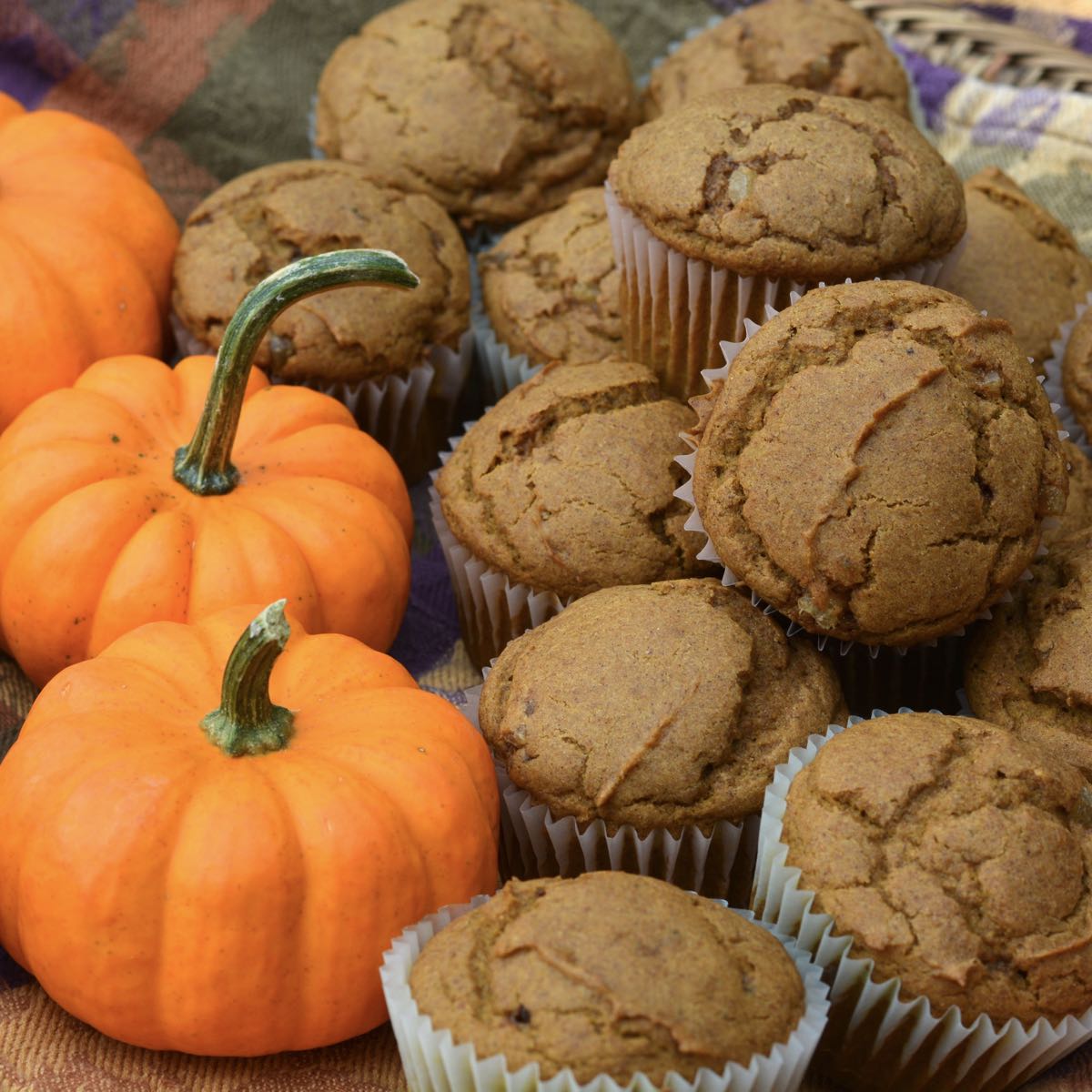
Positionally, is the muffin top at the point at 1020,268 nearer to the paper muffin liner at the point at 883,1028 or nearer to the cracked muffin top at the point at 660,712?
the cracked muffin top at the point at 660,712

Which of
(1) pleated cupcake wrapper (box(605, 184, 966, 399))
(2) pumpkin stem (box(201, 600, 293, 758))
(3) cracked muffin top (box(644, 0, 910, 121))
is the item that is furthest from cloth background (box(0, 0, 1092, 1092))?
(2) pumpkin stem (box(201, 600, 293, 758))

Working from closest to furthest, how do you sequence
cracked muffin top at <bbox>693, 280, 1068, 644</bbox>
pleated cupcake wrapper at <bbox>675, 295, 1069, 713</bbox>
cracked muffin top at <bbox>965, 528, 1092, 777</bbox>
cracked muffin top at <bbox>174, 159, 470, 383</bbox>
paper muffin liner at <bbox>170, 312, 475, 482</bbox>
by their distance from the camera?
1. cracked muffin top at <bbox>693, 280, 1068, 644</bbox>
2. cracked muffin top at <bbox>965, 528, 1092, 777</bbox>
3. pleated cupcake wrapper at <bbox>675, 295, 1069, 713</bbox>
4. cracked muffin top at <bbox>174, 159, 470, 383</bbox>
5. paper muffin liner at <bbox>170, 312, 475, 482</bbox>

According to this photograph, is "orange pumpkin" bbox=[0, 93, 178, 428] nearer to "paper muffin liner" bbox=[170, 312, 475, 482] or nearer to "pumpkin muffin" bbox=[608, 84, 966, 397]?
"paper muffin liner" bbox=[170, 312, 475, 482]

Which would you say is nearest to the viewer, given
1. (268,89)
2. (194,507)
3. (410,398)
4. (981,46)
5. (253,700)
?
(253,700)

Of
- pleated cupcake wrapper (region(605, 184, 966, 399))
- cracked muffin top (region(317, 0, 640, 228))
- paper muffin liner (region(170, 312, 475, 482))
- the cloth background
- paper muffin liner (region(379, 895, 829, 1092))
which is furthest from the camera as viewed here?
the cloth background

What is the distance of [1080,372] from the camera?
3.15m

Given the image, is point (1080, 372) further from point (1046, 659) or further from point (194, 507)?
point (194, 507)

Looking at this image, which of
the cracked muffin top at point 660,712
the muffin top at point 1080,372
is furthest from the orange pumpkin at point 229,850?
the muffin top at point 1080,372

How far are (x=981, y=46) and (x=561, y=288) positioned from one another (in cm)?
169

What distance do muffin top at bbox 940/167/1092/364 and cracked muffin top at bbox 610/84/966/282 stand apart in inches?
14.9

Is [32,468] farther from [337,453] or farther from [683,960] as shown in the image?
[683,960]

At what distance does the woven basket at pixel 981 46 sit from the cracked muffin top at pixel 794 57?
0.32 meters

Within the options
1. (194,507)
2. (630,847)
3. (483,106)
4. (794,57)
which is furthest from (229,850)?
(794,57)

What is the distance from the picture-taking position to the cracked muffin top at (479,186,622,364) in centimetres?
342
